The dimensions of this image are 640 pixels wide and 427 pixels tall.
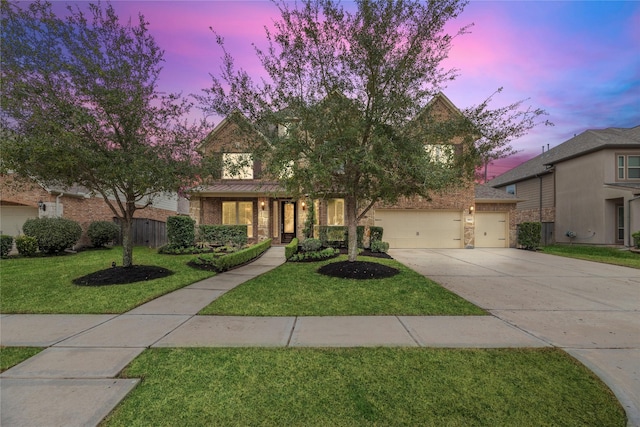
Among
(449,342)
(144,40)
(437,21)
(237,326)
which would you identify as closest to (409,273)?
(449,342)

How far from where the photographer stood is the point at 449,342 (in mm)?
3641

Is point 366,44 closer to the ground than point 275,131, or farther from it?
farther from it

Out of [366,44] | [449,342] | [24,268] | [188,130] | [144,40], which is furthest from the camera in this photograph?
[24,268]

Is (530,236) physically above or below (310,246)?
above

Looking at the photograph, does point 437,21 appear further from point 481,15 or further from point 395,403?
point 395,403

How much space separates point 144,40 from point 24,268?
8.06m

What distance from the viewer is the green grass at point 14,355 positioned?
309 cm

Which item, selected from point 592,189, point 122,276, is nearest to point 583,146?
point 592,189

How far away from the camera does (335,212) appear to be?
1522cm

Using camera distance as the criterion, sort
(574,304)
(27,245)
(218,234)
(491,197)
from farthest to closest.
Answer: (491,197) < (218,234) < (27,245) < (574,304)

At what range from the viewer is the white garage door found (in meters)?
13.0

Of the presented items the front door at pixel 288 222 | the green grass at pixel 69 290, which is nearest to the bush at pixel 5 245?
the green grass at pixel 69 290

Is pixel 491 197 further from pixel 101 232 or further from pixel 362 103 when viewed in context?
pixel 101 232

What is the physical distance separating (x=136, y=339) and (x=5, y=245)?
12347mm
